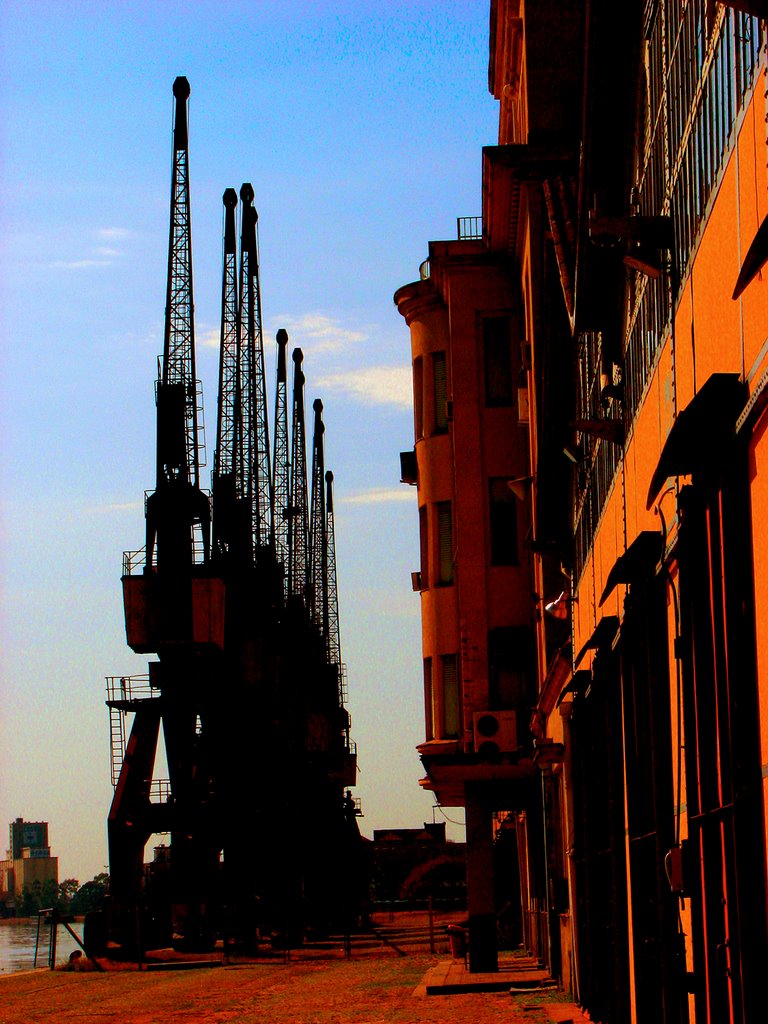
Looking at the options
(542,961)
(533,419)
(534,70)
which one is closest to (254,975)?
(542,961)

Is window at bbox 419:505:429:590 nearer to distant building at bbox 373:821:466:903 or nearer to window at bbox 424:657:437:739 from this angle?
window at bbox 424:657:437:739

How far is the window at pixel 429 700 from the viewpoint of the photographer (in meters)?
33.0

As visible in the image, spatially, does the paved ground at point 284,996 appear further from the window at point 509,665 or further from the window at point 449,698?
the window at point 509,665

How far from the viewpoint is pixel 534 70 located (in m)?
28.2

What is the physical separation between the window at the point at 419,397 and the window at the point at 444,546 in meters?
1.64

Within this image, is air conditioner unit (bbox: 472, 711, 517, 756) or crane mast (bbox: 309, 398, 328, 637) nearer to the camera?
air conditioner unit (bbox: 472, 711, 517, 756)

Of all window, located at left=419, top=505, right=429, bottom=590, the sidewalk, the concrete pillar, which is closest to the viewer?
the sidewalk

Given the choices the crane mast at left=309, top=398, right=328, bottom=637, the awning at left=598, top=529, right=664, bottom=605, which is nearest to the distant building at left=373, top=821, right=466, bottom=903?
the crane mast at left=309, top=398, right=328, bottom=637

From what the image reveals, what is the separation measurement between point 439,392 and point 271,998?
11868 mm

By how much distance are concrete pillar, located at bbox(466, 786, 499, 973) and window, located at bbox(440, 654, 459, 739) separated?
1.84 metres

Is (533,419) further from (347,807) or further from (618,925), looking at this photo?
(347,807)

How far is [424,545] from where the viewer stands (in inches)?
1340

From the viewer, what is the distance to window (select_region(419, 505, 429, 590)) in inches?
1325

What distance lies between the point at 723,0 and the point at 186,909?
48377 millimetres
